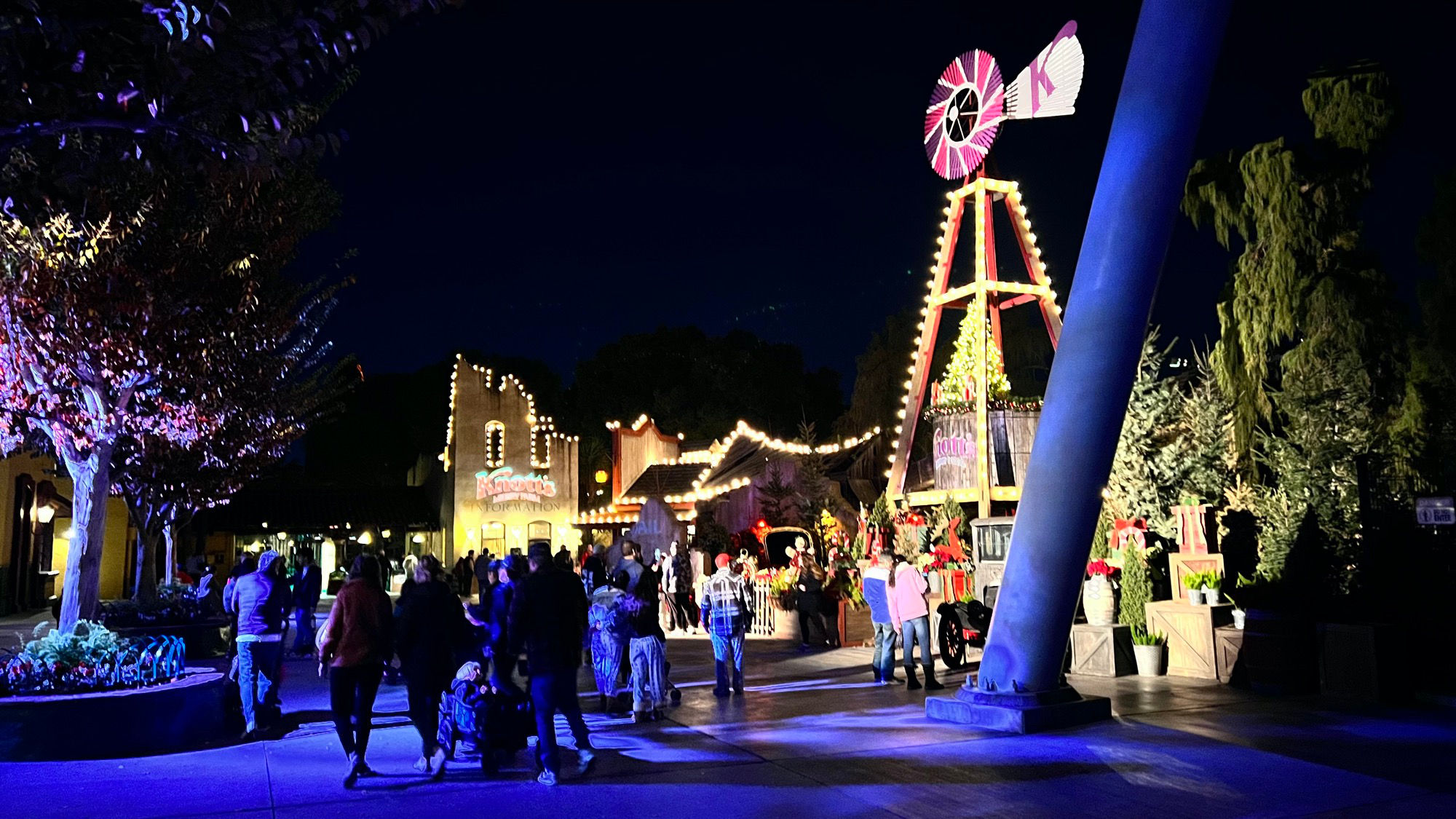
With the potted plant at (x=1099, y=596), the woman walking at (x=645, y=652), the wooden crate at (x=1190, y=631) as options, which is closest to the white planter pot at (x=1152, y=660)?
the wooden crate at (x=1190, y=631)

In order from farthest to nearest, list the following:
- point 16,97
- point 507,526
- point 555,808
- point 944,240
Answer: point 507,526 → point 944,240 → point 555,808 → point 16,97

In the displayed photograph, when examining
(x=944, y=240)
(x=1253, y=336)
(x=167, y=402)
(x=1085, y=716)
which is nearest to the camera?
A: (x=1085, y=716)

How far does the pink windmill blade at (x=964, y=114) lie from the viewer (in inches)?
867

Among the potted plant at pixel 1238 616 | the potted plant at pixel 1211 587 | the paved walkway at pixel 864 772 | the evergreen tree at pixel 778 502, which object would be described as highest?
the evergreen tree at pixel 778 502

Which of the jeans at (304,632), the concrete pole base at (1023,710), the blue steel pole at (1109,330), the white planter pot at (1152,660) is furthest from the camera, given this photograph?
the jeans at (304,632)

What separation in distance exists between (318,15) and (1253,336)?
15.2 meters

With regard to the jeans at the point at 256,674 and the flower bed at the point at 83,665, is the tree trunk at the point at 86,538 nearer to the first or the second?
the flower bed at the point at 83,665

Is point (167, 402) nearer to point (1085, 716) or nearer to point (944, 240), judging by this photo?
point (1085, 716)

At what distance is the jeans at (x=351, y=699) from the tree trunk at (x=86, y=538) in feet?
16.6

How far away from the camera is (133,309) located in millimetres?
13516

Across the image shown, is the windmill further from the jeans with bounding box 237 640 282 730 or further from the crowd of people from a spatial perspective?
the jeans with bounding box 237 640 282 730

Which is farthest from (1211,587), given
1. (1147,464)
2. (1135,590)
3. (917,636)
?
(1147,464)

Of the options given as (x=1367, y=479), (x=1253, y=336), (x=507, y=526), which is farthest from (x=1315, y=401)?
(x=507, y=526)

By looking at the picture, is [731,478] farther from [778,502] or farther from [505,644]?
[505,644]
